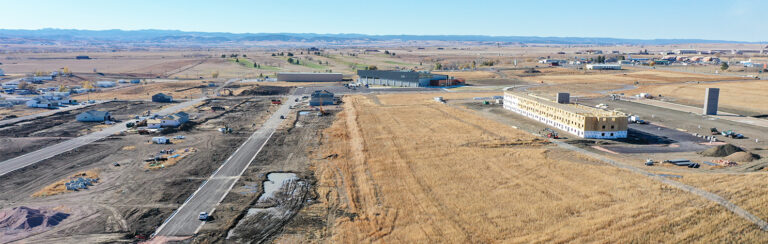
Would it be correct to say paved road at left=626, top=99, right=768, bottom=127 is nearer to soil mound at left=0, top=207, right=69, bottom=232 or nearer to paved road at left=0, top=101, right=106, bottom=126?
soil mound at left=0, top=207, right=69, bottom=232

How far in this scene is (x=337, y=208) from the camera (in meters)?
33.6

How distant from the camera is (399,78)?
121 m

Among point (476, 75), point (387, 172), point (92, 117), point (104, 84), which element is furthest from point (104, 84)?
point (387, 172)

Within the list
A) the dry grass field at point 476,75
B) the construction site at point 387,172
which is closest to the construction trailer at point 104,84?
the construction site at point 387,172

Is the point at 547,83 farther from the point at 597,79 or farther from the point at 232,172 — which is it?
the point at 232,172

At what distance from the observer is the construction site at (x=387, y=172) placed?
29703 millimetres

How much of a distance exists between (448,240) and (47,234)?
2401 centimetres

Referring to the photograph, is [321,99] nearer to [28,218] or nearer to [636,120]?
[636,120]

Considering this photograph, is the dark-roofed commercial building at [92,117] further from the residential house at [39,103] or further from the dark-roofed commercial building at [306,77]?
the dark-roofed commercial building at [306,77]

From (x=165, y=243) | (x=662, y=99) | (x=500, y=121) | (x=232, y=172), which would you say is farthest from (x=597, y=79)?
(x=165, y=243)

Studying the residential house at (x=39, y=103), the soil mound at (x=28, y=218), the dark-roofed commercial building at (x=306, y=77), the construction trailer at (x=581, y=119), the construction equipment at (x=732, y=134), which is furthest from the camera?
the dark-roofed commercial building at (x=306, y=77)

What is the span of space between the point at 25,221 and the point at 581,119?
5203cm

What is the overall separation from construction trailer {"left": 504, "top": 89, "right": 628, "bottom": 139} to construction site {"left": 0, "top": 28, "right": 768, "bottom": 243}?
9.0 inches

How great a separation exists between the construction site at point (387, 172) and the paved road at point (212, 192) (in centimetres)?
16
